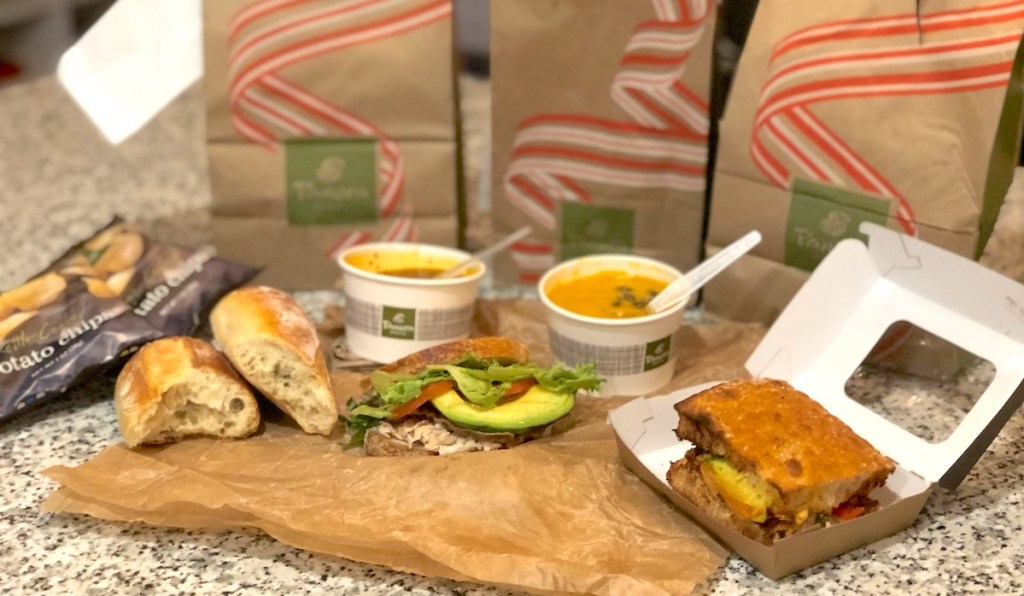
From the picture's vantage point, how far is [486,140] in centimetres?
189

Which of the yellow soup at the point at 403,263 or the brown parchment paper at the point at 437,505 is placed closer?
the brown parchment paper at the point at 437,505

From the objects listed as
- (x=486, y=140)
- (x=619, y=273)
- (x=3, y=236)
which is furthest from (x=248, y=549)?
(x=486, y=140)

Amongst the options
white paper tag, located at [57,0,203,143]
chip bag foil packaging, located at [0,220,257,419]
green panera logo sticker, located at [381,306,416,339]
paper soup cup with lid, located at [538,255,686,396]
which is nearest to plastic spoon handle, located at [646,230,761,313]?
paper soup cup with lid, located at [538,255,686,396]

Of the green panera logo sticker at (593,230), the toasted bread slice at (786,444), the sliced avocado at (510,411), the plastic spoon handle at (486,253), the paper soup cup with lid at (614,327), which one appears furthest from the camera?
the green panera logo sticker at (593,230)

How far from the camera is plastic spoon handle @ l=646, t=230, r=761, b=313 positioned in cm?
111

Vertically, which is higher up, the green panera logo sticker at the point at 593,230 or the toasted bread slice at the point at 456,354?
the green panera logo sticker at the point at 593,230

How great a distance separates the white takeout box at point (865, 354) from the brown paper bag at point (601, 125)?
0.24m

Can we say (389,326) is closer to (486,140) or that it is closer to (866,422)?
(866,422)

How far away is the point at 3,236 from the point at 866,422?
1.19 metres

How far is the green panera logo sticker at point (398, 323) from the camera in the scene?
114 centimetres

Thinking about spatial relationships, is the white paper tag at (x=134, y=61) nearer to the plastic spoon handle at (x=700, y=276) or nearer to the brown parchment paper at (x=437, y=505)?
the brown parchment paper at (x=437, y=505)

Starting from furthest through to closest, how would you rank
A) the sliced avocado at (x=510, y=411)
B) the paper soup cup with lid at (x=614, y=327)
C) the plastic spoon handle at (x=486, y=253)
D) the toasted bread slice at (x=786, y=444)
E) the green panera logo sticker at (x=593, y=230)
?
the green panera logo sticker at (x=593, y=230) → the plastic spoon handle at (x=486, y=253) → the paper soup cup with lid at (x=614, y=327) → the sliced avocado at (x=510, y=411) → the toasted bread slice at (x=786, y=444)

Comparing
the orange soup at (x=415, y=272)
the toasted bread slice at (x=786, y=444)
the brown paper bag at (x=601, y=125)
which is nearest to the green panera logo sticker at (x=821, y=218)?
the brown paper bag at (x=601, y=125)

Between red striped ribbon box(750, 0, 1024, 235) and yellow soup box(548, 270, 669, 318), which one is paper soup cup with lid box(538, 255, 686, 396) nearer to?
yellow soup box(548, 270, 669, 318)
